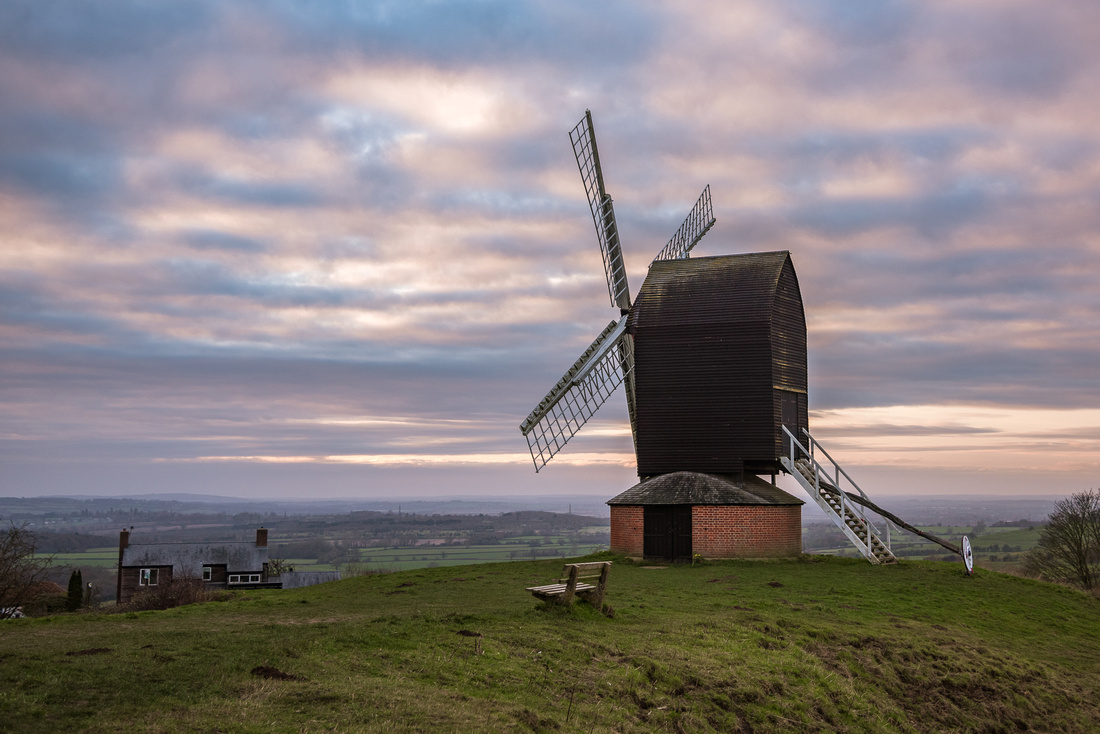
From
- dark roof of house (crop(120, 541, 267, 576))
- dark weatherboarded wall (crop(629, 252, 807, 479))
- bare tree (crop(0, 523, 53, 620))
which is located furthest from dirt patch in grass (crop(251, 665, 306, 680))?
dark roof of house (crop(120, 541, 267, 576))

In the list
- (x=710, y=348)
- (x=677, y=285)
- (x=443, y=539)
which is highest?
(x=677, y=285)

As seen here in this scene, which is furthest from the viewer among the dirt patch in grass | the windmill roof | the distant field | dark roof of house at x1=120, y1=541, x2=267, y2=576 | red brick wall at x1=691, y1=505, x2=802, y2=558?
the distant field

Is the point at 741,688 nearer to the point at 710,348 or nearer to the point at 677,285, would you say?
the point at 710,348

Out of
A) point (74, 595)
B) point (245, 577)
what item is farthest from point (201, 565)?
point (74, 595)

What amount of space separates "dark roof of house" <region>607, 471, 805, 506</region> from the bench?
1395 centimetres

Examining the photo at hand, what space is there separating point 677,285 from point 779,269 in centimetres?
427

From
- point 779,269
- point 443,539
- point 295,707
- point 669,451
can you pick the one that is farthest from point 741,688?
point 443,539

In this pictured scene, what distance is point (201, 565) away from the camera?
69125 mm

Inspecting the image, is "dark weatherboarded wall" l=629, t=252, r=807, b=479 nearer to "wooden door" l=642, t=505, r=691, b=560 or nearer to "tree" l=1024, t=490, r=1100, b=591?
"wooden door" l=642, t=505, r=691, b=560

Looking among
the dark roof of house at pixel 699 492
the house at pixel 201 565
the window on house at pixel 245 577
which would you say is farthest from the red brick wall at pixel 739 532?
the window on house at pixel 245 577

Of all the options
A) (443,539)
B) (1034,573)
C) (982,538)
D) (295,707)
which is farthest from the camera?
(443,539)

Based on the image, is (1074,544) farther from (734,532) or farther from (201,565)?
(201,565)

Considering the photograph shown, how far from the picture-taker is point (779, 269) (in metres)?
34.9

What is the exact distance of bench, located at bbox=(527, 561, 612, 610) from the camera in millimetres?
17641
